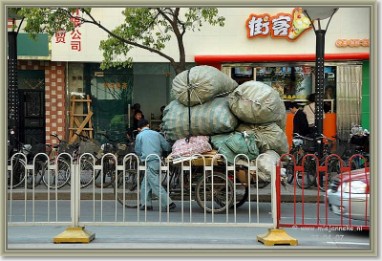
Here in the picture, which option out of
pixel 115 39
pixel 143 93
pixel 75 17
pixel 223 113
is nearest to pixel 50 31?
pixel 75 17

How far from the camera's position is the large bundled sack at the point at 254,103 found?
10867 millimetres

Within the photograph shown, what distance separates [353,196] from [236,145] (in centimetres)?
251

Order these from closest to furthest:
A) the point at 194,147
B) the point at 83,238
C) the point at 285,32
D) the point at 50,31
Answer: the point at 83,238
the point at 194,147
the point at 50,31
the point at 285,32

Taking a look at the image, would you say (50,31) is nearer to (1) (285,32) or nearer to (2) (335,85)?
(1) (285,32)

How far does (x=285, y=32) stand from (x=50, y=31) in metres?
6.85

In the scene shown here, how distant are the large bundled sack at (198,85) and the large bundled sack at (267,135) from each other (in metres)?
0.75

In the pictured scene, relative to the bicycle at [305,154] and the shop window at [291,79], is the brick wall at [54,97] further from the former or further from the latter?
the bicycle at [305,154]

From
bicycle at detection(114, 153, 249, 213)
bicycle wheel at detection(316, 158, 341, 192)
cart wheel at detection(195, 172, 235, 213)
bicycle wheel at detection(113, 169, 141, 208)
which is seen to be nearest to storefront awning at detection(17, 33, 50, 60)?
bicycle at detection(114, 153, 249, 213)

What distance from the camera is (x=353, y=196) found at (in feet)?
28.7

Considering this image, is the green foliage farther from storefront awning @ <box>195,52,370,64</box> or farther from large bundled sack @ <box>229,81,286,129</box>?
large bundled sack @ <box>229,81,286,129</box>

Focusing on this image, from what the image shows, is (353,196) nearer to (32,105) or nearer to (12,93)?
(12,93)

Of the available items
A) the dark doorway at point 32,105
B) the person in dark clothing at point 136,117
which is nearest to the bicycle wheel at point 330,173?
the person in dark clothing at point 136,117

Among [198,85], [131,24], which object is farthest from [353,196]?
[131,24]

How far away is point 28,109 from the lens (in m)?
20.0
